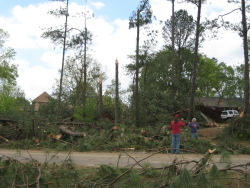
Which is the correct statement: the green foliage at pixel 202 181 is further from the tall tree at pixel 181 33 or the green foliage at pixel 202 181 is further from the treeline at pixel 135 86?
the tall tree at pixel 181 33

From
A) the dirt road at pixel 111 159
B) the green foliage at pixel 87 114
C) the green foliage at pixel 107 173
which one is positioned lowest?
the dirt road at pixel 111 159

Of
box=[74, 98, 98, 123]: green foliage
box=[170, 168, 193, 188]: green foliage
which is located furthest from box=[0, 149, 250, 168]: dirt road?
box=[74, 98, 98, 123]: green foliage

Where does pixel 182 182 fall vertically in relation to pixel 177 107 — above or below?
below

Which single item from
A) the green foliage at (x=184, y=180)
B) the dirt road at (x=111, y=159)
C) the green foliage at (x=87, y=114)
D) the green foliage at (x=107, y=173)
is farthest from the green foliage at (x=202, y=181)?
the green foliage at (x=87, y=114)

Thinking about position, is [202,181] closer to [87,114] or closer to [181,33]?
[87,114]

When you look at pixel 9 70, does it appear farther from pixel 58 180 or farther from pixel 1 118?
pixel 58 180

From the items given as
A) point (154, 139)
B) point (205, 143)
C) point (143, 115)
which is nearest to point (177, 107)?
point (143, 115)

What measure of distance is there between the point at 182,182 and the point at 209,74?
6231 cm

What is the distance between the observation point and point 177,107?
2730 cm

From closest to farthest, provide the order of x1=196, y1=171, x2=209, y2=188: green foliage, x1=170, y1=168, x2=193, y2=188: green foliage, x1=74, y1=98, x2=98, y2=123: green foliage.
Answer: x1=170, y1=168, x2=193, y2=188: green foliage → x1=196, y1=171, x2=209, y2=188: green foliage → x1=74, y1=98, x2=98, y2=123: green foliage

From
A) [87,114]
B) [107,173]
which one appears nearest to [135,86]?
[87,114]

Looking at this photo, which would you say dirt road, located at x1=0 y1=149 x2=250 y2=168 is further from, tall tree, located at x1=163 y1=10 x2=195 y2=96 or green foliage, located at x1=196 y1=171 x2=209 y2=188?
tall tree, located at x1=163 y1=10 x2=195 y2=96

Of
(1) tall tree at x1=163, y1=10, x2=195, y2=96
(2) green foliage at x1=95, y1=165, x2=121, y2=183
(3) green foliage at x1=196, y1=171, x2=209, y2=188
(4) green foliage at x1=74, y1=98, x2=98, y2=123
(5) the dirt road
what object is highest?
(1) tall tree at x1=163, y1=10, x2=195, y2=96

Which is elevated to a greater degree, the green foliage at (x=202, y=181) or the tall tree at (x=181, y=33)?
the tall tree at (x=181, y=33)
